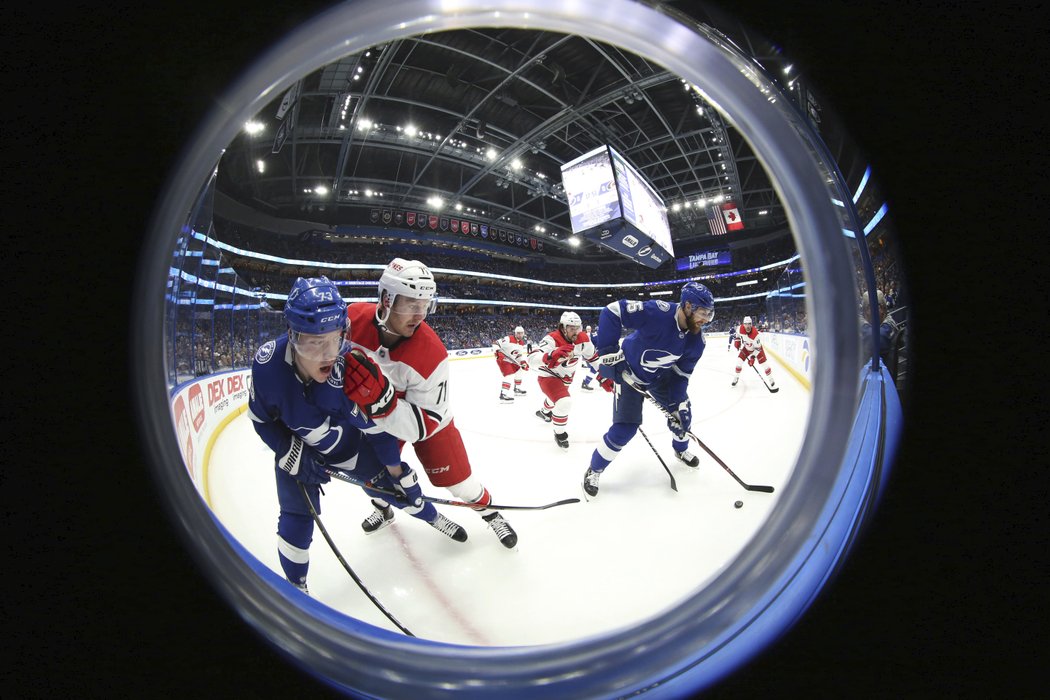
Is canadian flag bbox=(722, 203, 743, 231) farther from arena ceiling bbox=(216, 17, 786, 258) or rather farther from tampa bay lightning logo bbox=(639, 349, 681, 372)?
tampa bay lightning logo bbox=(639, 349, 681, 372)

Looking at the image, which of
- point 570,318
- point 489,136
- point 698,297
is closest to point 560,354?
point 570,318

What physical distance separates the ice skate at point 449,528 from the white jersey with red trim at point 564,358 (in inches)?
69.3

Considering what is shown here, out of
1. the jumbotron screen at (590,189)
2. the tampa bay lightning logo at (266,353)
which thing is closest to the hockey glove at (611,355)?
the jumbotron screen at (590,189)

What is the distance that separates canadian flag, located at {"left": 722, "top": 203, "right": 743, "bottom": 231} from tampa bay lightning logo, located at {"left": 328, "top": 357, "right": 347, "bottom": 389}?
211 centimetres

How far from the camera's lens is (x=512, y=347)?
3.79 metres

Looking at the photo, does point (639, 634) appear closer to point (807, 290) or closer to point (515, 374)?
point (807, 290)

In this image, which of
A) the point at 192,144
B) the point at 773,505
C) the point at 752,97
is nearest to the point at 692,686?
the point at 773,505

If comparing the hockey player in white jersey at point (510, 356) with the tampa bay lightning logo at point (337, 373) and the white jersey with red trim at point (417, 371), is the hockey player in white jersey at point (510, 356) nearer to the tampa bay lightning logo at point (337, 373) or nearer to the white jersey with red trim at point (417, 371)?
the white jersey with red trim at point (417, 371)

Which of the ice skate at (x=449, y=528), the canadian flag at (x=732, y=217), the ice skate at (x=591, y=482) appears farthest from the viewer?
the canadian flag at (x=732, y=217)

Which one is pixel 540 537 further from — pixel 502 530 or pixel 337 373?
pixel 337 373

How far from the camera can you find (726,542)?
1440 mm

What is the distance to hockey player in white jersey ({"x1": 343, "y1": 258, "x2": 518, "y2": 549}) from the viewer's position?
1.19 m

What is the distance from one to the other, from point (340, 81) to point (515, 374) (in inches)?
120

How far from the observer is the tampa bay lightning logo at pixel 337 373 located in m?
1.11
